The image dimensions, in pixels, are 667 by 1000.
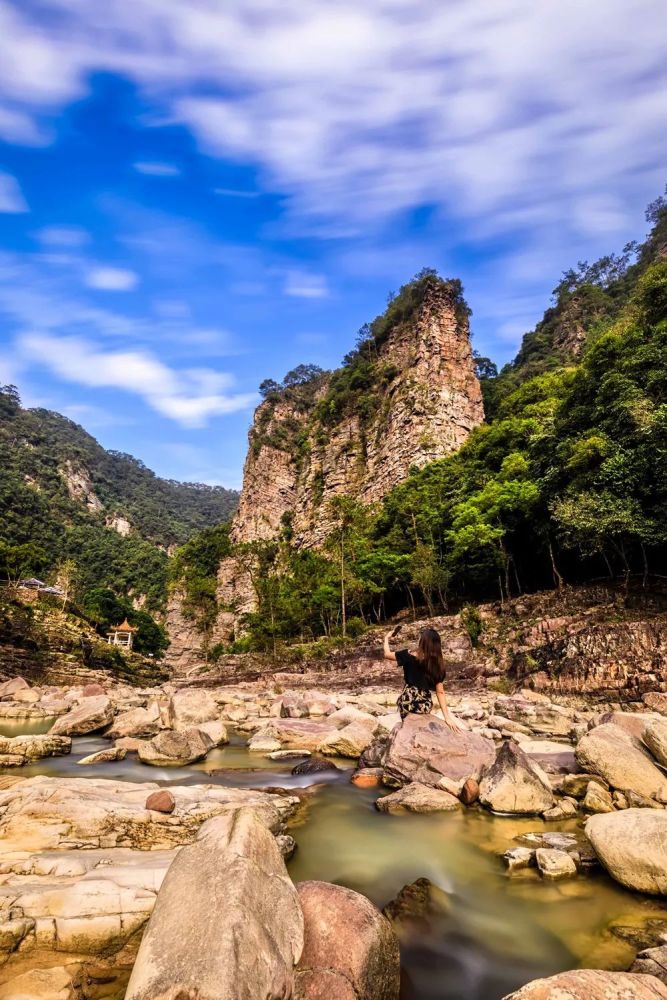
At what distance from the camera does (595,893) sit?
4.82 metres

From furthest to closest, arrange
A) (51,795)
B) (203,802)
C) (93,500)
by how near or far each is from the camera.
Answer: (93,500) < (203,802) < (51,795)

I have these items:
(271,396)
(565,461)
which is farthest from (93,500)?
(565,461)

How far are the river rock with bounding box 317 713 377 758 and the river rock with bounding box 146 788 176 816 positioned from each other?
5.49 m

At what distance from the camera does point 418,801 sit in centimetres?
726

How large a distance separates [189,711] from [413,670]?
10139mm

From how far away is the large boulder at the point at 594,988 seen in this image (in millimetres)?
2814

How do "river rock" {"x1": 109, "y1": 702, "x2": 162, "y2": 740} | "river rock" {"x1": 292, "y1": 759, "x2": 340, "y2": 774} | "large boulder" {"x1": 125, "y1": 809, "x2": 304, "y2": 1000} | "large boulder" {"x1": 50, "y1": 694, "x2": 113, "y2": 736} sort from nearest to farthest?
"large boulder" {"x1": 125, "y1": 809, "x2": 304, "y2": 1000}, "river rock" {"x1": 292, "y1": 759, "x2": 340, "y2": 774}, "river rock" {"x1": 109, "y1": 702, "x2": 162, "y2": 740}, "large boulder" {"x1": 50, "y1": 694, "x2": 113, "y2": 736}

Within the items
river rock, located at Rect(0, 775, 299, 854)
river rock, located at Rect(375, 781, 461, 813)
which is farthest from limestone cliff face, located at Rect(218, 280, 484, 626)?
river rock, located at Rect(0, 775, 299, 854)

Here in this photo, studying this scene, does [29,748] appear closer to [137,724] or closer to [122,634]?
[137,724]

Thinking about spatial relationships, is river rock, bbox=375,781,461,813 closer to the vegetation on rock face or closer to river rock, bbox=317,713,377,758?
river rock, bbox=317,713,377,758

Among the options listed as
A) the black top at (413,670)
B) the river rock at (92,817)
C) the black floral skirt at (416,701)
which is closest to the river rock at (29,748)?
the river rock at (92,817)

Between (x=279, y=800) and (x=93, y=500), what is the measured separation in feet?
488

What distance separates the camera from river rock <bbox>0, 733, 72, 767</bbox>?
10078mm

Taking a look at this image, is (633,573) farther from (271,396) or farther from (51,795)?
(271,396)
